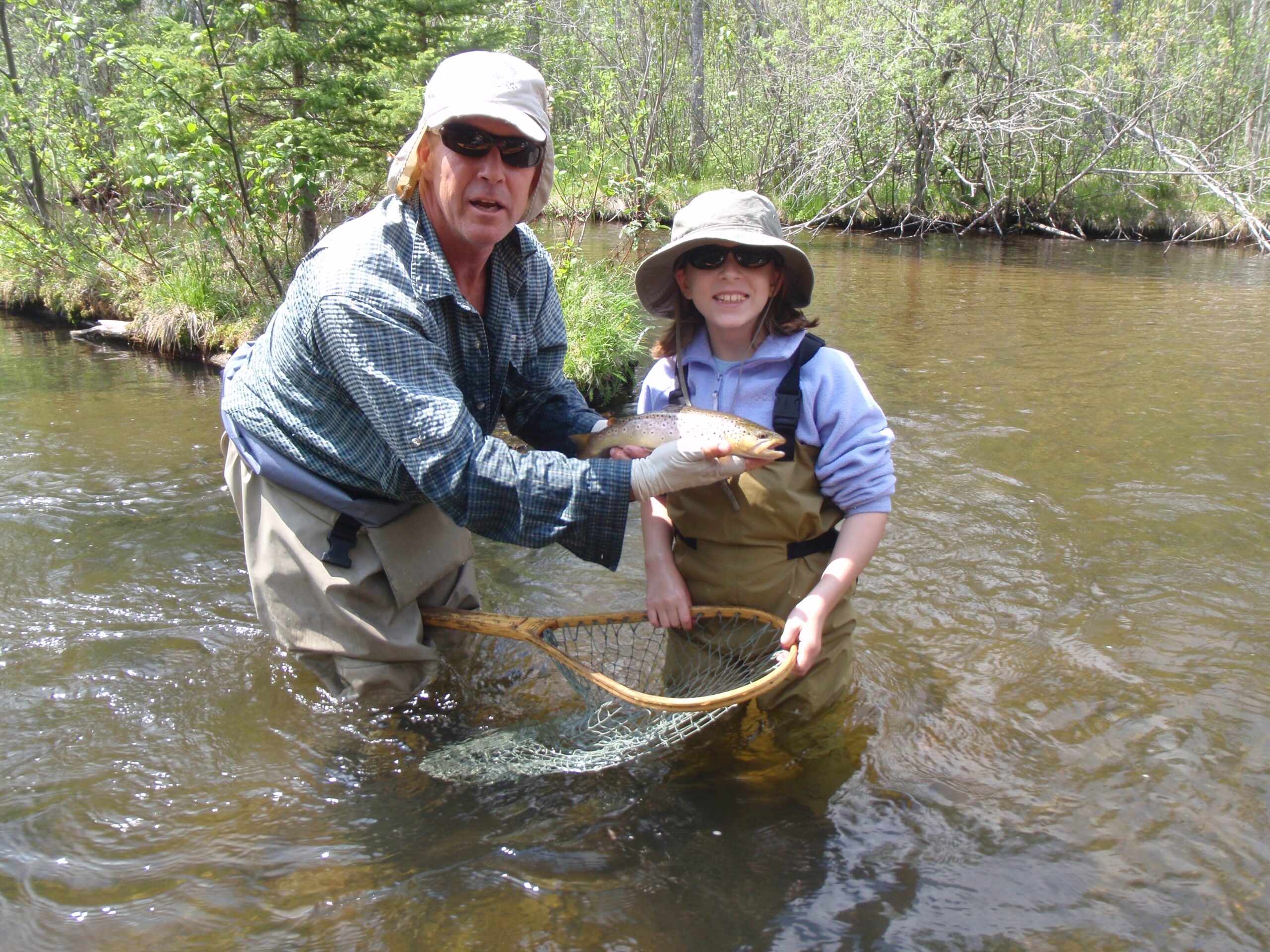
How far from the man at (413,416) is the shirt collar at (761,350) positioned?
502 millimetres

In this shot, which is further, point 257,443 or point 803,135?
point 803,135

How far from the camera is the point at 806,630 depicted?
2.66m

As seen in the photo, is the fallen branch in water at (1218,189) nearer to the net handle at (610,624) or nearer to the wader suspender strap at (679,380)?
the wader suspender strap at (679,380)

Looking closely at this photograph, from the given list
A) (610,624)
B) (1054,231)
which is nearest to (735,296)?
(610,624)

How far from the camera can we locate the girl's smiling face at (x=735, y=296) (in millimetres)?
2857

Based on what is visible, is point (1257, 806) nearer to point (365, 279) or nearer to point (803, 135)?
point (365, 279)

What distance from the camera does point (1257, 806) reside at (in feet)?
9.86

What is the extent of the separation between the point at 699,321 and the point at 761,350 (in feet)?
0.94

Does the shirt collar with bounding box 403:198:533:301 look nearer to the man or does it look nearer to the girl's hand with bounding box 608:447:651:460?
the man

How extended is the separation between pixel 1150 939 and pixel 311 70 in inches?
A: 457

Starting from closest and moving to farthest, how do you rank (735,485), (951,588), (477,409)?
(735,485), (477,409), (951,588)

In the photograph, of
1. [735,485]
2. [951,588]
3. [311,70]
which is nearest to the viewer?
[735,485]

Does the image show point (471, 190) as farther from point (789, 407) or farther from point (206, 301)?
point (206, 301)

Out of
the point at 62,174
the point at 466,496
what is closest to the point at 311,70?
the point at 62,174
